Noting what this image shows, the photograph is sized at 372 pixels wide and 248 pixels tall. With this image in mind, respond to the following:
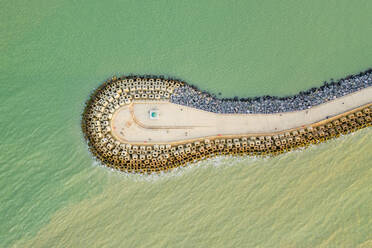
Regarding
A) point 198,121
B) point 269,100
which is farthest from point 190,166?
point 269,100

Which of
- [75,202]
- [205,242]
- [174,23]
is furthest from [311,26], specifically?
[75,202]

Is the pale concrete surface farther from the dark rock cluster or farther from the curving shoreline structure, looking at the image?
the dark rock cluster

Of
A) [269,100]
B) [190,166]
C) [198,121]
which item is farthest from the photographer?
[269,100]

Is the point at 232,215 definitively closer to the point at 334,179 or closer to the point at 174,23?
the point at 334,179

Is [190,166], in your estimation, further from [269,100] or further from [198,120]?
[269,100]

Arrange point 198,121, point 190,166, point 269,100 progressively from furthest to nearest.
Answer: point 269,100
point 198,121
point 190,166

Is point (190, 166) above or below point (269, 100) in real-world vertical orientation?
below
